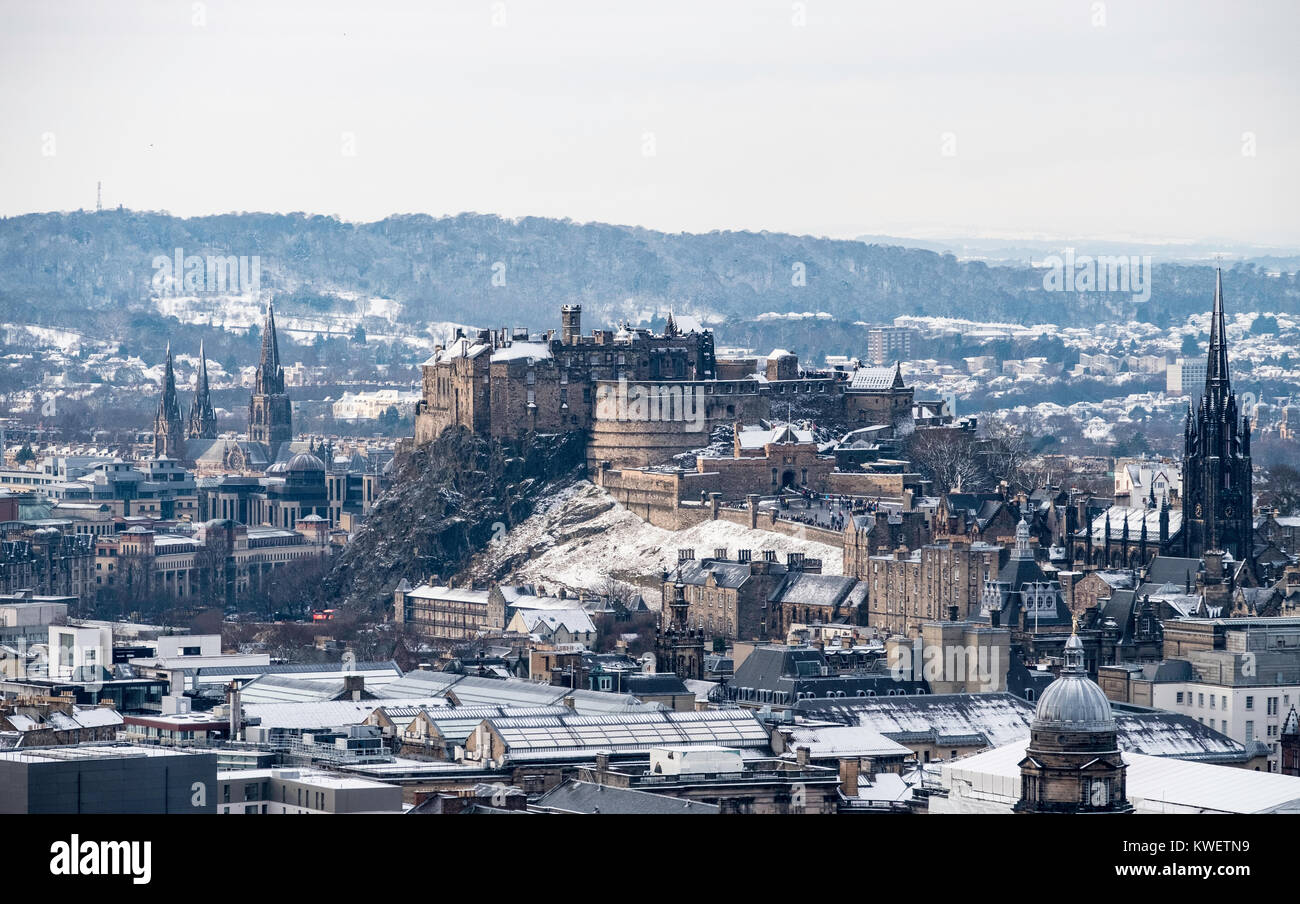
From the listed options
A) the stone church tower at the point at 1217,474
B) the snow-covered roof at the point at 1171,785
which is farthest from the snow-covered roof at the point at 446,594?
the snow-covered roof at the point at 1171,785

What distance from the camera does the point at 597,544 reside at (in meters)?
114

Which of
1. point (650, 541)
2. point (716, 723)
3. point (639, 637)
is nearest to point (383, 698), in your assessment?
point (716, 723)

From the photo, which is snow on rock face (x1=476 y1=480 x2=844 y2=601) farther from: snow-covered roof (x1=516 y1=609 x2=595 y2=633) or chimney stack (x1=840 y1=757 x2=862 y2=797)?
chimney stack (x1=840 y1=757 x2=862 y2=797)

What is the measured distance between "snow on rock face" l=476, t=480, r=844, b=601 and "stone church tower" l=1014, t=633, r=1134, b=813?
178 feet

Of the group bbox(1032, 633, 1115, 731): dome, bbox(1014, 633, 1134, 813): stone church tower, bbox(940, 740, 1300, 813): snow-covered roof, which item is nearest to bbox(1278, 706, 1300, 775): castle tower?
bbox(940, 740, 1300, 813): snow-covered roof

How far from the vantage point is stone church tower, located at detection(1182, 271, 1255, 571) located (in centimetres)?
10062

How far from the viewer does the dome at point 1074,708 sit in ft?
157

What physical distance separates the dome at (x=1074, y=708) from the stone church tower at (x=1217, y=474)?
5179 centimetres

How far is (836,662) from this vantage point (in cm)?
7800

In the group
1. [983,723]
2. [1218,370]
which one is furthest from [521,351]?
[983,723]

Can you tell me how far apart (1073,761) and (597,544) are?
66.2 metres

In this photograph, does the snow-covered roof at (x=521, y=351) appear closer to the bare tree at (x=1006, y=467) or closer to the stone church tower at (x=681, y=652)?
the bare tree at (x=1006, y=467)

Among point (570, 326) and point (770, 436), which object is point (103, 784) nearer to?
point (770, 436)

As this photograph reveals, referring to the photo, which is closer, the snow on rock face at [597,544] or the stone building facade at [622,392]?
the snow on rock face at [597,544]
